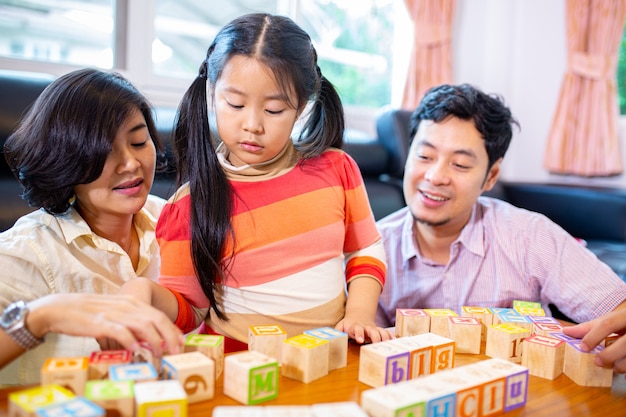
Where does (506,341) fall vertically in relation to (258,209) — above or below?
below

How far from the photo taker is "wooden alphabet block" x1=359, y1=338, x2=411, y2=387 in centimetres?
88

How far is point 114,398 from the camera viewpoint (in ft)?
2.38

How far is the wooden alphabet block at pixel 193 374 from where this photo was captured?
0.80 m

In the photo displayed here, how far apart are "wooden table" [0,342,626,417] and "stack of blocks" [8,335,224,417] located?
0.15ft

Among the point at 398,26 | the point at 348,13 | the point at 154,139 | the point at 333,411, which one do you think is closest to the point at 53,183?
the point at 154,139

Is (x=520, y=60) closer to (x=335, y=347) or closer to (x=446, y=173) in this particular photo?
(x=446, y=173)

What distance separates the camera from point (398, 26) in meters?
3.97

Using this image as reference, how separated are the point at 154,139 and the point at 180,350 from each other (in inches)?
29.0

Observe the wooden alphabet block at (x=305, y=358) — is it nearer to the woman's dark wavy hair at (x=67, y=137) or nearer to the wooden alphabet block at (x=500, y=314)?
the wooden alphabet block at (x=500, y=314)

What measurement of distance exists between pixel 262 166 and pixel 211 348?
1.50ft

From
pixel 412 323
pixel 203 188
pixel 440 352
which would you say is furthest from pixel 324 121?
pixel 440 352

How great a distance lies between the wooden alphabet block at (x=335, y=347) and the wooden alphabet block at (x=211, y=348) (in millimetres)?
145

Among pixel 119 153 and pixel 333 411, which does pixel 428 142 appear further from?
pixel 333 411

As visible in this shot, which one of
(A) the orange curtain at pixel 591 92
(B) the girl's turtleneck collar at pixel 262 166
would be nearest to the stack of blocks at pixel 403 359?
(B) the girl's turtleneck collar at pixel 262 166
